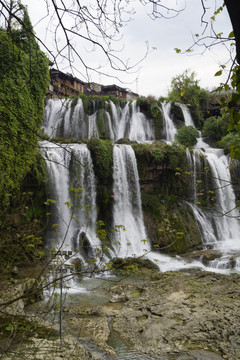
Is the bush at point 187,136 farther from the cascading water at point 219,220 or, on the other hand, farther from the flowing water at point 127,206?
the cascading water at point 219,220

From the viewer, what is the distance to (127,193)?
16312mm

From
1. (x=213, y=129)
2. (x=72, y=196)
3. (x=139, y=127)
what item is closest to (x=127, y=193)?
Answer: (x=72, y=196)

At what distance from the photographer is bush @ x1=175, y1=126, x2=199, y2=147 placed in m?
22.6

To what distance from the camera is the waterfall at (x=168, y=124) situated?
2475cm

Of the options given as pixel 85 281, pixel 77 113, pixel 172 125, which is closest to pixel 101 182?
pixel 85 281

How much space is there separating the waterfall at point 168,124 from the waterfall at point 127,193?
351 inches

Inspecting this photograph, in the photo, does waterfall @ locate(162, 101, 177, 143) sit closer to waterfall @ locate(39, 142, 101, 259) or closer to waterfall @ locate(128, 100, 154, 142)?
waterfall @ locate(128, 100, 154, 142)

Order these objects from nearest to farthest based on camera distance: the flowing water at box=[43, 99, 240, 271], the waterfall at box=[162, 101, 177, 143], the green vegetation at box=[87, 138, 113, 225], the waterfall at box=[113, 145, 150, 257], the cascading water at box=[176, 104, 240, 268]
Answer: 1. the flowing water at box=[43, 99, 240, 271]
2. the green vegetation at box=[87, 138, 113, 225]
3. the waterfall at box=[113, 145, 150, 257]
4. the cascading water at box=[176, 104, 240, 268]
5. the waterfall at box=[162, 101, 177, 143]

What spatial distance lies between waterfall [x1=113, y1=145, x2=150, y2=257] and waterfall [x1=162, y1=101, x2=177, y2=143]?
8.91 metres

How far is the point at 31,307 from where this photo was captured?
25.9 ft

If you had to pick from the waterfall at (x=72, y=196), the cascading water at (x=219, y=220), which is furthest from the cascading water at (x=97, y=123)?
the waterfall at (x=72, y=196)

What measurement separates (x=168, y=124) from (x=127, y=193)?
454 inches

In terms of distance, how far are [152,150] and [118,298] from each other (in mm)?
10709

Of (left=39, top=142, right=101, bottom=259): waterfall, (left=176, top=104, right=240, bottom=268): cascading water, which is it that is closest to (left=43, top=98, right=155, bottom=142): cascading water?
(left=176, top=104, right=240, bottom=268): cascading water
